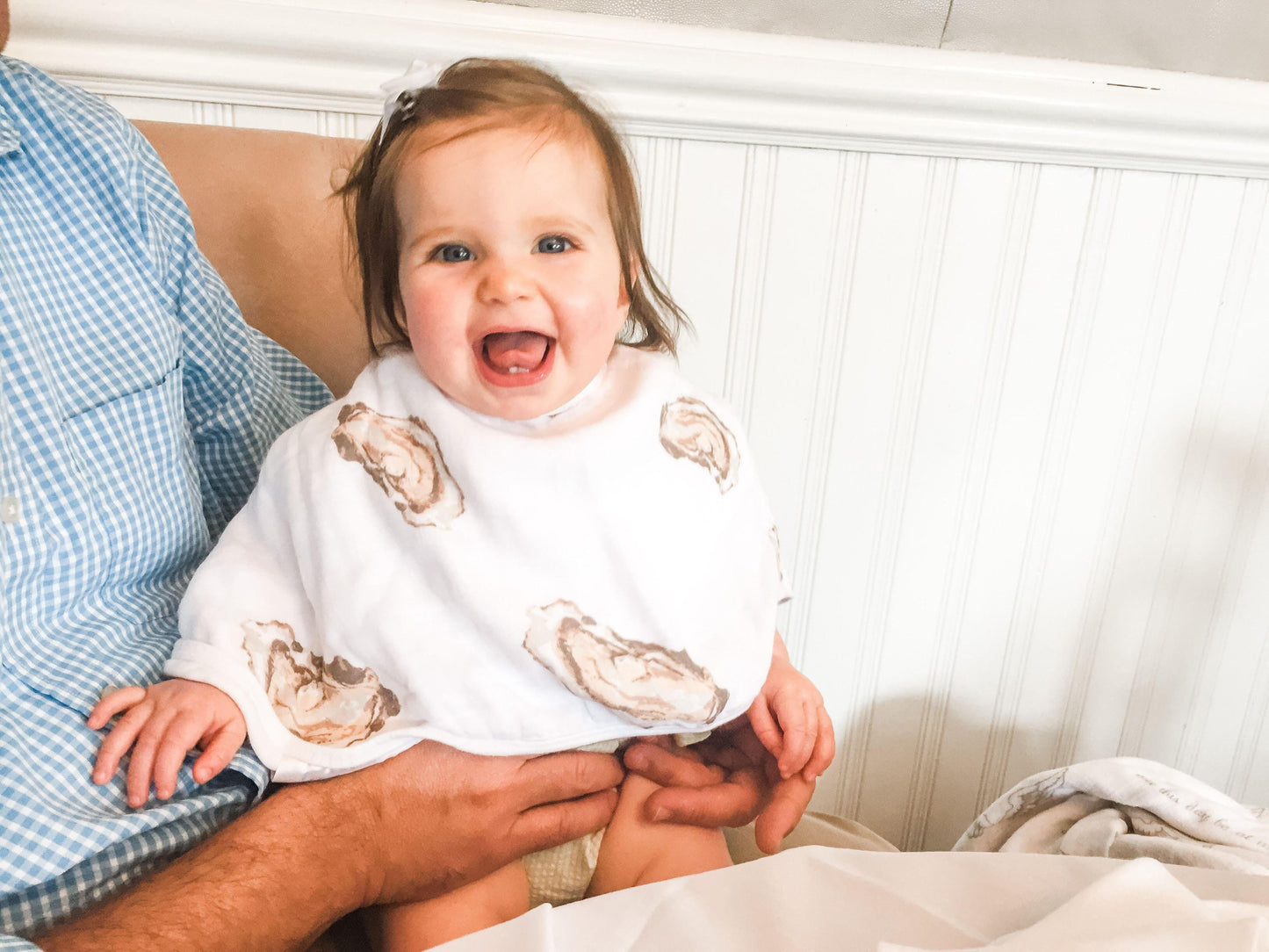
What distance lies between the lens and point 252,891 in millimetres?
615

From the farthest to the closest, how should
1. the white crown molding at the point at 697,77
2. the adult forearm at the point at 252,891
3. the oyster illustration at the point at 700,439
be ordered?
the white crown molding at the point at 697,77 < the oyster illustration at the point at 700,439 < the adult forearm at the point at 252,891

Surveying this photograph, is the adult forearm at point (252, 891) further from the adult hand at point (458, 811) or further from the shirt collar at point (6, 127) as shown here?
the shirt collar at point (6, 127)

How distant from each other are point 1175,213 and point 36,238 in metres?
1.30

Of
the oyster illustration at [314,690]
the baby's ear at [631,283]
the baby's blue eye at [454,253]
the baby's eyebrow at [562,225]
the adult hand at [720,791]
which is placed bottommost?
the adult hand at [720,791]

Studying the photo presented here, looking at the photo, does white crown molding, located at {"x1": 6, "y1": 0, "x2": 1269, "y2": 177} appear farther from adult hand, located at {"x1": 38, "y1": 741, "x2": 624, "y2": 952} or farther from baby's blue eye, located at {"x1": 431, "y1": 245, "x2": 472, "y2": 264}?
adult hand, located at {"x1": 38, "y1": 741, "x2": 624, "y2": 952}

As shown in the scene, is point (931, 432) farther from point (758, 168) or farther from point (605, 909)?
point (605, 909)

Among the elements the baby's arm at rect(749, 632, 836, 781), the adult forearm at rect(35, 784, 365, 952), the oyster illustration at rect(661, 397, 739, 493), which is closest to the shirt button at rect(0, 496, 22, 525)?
the adult forearm at rect(35, 784, 365, 952)

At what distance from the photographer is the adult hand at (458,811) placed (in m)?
0.70

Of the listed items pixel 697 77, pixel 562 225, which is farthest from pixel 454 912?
pixel 697 77

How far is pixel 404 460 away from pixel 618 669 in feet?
0.81

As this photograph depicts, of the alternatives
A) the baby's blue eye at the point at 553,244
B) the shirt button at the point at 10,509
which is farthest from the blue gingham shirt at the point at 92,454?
the baby's blue eye at the point at 553,244

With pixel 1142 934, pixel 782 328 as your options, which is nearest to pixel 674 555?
pixel 1142 934

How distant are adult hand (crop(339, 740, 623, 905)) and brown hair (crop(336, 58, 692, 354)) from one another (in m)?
0.39

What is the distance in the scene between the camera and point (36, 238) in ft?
2.37
